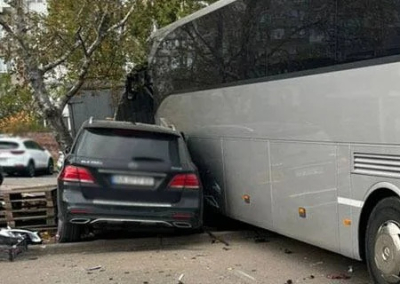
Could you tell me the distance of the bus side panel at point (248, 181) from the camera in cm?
742

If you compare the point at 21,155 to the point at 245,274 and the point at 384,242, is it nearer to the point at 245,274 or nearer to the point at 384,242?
the point at 245,274

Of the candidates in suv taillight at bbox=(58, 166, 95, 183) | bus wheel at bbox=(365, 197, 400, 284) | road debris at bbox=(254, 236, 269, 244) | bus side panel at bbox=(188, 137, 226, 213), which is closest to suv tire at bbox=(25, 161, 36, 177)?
suv taillight at bbox=(58, 166, 95, 183)

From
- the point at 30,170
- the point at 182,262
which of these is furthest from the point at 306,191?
the point at 30,170

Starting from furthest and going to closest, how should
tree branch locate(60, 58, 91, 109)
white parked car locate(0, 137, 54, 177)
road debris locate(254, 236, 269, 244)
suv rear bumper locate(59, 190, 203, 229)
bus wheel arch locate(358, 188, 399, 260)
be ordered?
1. tree branch locate(60, 58, 91, 109)
2. road debris locate(254, 236, 269, 244)
3. suv rear bumper locate(59, 190, 203, 229)
4. white parked car locate(0, 137, 54, 177)
5. bus wheel arch locate(358, 188, 399, 260)

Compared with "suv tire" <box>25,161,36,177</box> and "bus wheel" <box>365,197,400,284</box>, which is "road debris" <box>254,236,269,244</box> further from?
"suv tire" <box>25,161,36,177</box>

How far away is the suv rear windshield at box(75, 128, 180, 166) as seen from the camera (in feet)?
25.5

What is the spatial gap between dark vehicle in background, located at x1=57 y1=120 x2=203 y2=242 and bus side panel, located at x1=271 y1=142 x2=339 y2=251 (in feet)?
4.38

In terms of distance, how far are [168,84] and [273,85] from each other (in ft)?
13.9

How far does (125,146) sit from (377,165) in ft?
11.8

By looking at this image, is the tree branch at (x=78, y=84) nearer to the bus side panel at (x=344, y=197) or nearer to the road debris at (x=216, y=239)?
the road debris at (x=216, y=239)

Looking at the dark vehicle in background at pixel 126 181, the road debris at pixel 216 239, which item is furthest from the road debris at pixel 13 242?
the road debris at pixel 216 239

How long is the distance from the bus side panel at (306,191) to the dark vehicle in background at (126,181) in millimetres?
1336

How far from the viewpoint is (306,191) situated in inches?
256

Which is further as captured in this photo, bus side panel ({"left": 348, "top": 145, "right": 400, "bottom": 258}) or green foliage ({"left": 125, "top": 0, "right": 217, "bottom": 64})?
green foliage ({"left": 125, "top": 0, "right": 217, "bottom": 64})
